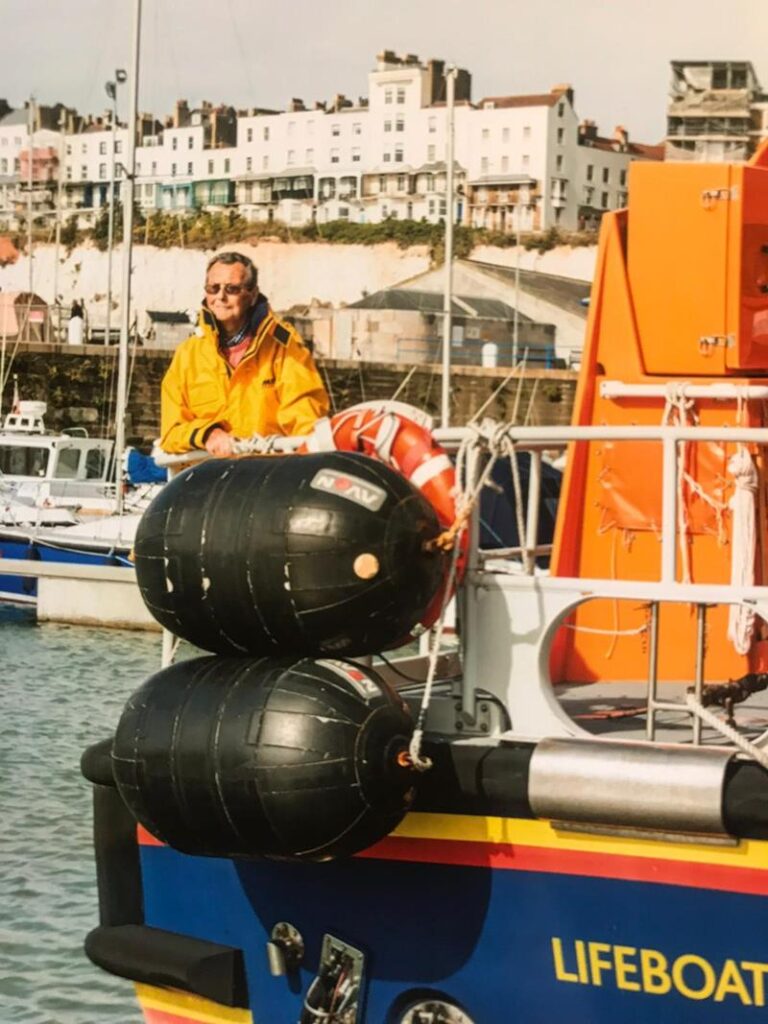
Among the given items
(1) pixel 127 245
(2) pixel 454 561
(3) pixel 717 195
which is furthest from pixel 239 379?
(1) pixel 127 245

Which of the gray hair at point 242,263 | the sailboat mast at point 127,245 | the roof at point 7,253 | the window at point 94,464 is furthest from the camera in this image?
the roof at point 7,253

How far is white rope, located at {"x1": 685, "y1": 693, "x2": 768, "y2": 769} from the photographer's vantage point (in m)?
5.56

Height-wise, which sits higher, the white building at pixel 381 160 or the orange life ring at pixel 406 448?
the white building at pixel 381 160

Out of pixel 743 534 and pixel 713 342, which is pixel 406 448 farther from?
pixel 713 342

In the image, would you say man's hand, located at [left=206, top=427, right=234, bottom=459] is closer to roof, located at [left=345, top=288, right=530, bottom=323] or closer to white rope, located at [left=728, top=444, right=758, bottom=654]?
white rope, located at [left=728, top=444, right=758, bottom=654]

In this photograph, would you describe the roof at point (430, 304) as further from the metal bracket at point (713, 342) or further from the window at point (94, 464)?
the metal bracket at point (713, 342)

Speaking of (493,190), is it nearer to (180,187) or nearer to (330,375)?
(180,187)

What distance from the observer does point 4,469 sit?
31.0m

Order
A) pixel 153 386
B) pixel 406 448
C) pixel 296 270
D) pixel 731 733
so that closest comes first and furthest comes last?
pixel 731 733
pixel 406 448
pixel 153 386
pixel 296 270

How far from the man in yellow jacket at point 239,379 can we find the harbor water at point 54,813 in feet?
11.5

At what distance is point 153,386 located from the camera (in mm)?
47812

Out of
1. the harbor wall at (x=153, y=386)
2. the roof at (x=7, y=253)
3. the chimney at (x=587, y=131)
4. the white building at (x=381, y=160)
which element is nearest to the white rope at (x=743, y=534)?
the harbor wall at (x=153, y=386)

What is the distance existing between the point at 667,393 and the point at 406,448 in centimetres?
130

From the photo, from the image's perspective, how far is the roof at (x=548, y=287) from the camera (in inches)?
3250
